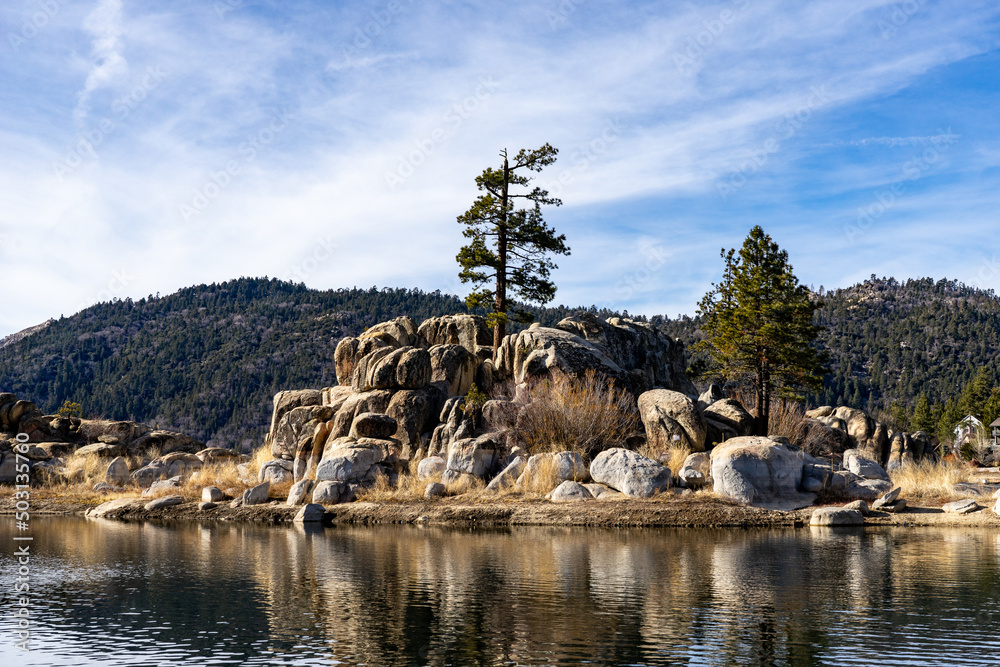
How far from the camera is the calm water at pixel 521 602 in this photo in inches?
517

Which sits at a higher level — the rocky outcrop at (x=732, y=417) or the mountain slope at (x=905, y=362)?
the mountain slope at (x=905, y=362)

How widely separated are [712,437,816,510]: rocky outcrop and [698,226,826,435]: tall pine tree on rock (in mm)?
12582

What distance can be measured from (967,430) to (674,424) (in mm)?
75194

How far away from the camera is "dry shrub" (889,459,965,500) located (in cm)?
3544

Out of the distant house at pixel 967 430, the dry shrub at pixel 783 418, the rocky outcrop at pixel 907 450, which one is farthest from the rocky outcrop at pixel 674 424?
the distant house at pixel 967 430

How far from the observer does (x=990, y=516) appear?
3120 centimetres

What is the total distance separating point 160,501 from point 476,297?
21348 mm

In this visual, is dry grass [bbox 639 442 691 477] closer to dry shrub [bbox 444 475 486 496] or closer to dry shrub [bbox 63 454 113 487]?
dry shrub [bbox 444 475 486 496]

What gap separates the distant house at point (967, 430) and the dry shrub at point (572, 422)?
6616 centimetres

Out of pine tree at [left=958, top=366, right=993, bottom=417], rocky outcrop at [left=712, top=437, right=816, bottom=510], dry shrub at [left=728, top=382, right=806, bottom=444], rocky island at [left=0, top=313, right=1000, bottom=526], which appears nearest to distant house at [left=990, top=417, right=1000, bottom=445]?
pine tree at [left=958, top=366, right=993, bottom=417]

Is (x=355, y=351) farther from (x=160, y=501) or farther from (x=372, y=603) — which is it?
(x=372, y=603)

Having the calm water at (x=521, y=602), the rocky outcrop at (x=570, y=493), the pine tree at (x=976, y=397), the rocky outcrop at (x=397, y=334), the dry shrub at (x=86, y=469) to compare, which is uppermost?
the rocky outcrop at (x=397, y=334)

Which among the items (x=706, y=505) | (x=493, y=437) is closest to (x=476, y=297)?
(x=493, y=437)

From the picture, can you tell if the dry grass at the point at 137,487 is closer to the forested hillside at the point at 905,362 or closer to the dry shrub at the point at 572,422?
the dry shrub at the point at 572,422
